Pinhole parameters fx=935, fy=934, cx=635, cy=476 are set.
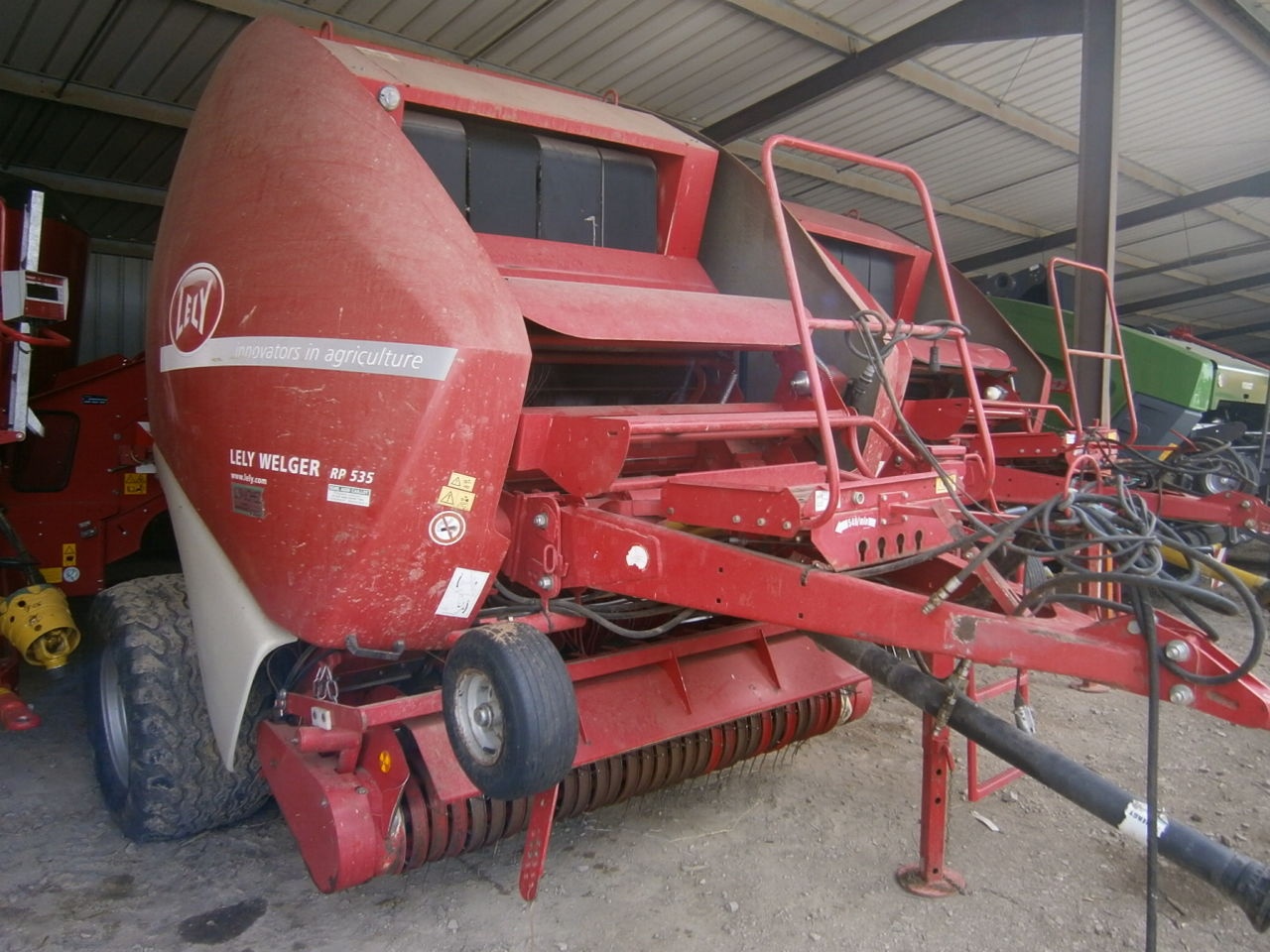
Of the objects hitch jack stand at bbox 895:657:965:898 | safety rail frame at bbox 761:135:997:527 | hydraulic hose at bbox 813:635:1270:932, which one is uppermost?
safety rail frame at bbox 761:135:997:527

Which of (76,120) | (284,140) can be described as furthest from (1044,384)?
(76,120)

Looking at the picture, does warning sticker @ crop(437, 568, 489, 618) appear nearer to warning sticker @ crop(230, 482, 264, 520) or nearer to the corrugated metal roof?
warning sticker @ crop(230, 482, 264, 520)

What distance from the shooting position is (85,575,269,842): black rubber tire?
271 centimetres

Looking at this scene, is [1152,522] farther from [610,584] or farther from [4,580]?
[4,580]

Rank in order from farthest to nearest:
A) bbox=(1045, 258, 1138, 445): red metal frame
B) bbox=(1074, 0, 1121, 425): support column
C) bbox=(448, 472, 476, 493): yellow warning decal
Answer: bbox=(1074, 0, 1121, 425): support column < bbox=(1045, 258, 1138, 445): red metal frame < bbox=(448, 472, 476, 493): yellow warning decal

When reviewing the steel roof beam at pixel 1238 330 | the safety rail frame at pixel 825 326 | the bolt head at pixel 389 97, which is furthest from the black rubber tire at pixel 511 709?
the steel roof beam at pixel 1238 330

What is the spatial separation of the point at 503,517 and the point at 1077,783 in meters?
1.42

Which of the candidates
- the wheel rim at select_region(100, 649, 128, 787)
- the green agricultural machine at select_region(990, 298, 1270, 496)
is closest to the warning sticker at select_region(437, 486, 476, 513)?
the wheel rim at select_region(100, 649, 128, 787)

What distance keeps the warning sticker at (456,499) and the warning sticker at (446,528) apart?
0.9 inches

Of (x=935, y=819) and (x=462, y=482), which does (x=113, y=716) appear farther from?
(x=935, y=819)

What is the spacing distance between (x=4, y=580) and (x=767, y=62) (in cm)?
578

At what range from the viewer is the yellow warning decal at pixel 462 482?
7.09 feet

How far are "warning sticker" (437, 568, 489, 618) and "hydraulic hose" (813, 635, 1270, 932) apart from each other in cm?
91

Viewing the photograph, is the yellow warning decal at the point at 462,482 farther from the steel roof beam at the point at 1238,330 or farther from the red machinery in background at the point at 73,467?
the steel roof beam at the point at 1238,330
